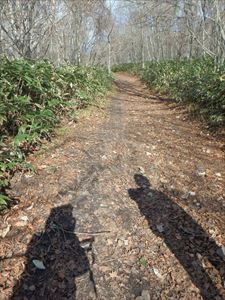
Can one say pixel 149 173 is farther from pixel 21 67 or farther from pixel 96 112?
pixel 96 112

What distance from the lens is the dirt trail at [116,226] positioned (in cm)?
264

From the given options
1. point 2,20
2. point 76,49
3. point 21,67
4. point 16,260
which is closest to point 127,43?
point 76,49

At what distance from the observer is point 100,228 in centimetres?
327

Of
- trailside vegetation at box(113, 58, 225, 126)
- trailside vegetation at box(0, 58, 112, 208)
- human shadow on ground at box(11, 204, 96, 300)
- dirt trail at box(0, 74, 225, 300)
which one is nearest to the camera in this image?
human shadow on ground at box(11, 204, 96, 300)

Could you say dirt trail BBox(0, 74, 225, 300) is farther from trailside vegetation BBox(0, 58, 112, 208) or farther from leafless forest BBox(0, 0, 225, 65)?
leafless forest BBox(0, 0, 225, 65)

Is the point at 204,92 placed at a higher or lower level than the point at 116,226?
higher

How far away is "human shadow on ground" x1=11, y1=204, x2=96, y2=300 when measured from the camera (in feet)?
8.29

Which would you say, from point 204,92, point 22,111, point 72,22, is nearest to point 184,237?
point 22,111

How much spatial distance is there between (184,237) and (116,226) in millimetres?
735

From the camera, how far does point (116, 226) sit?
333cm

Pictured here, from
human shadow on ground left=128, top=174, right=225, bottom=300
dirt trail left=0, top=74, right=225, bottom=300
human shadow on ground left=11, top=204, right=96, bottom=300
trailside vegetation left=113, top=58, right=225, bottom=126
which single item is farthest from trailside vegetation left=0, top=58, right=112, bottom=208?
trailside vegetation left=113, top=58, right=225, bottom=126

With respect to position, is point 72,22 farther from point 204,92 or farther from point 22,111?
point 22,111

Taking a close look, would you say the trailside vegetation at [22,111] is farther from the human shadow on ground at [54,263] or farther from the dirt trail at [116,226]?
the human shadow on ground at [54,263]

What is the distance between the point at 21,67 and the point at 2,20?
4.36m
